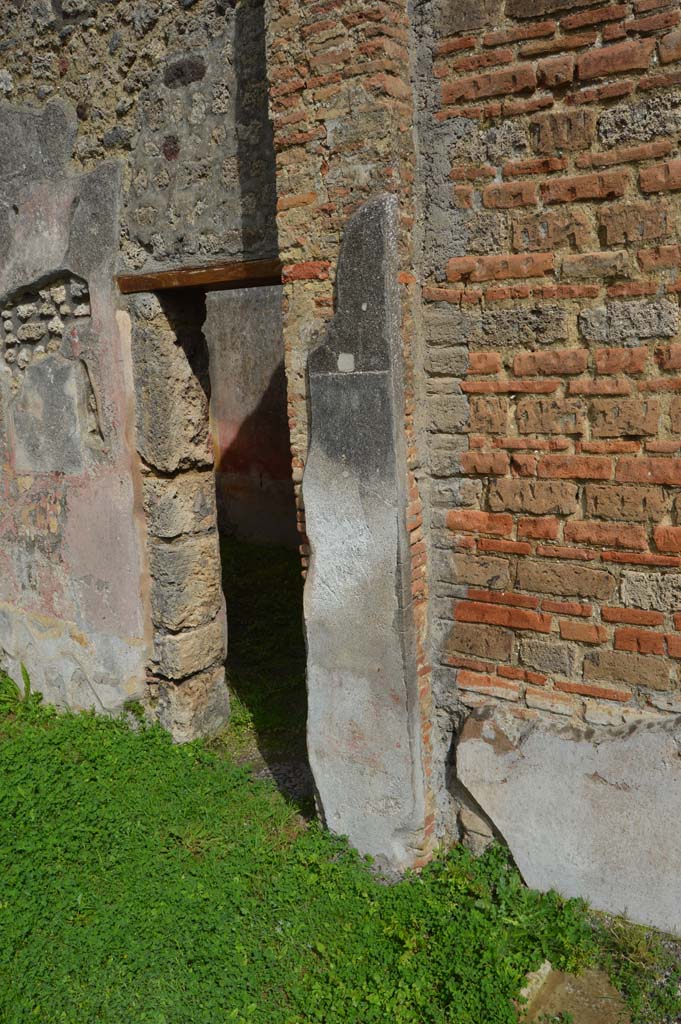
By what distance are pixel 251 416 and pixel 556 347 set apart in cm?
663

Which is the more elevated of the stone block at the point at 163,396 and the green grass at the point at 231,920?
the stone block at the point at 163,396

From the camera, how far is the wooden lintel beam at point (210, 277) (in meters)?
3.85

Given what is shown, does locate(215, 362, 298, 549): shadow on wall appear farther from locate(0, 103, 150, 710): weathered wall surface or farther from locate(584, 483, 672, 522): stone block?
locate(584, 483, 672, 522): stone block

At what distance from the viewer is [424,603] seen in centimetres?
341

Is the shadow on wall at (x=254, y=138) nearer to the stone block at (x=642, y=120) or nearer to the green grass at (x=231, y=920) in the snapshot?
the stone block at (x=642, y=120)

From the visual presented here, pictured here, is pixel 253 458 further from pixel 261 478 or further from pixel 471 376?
pixel 471 376

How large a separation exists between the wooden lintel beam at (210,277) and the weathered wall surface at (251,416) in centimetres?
460

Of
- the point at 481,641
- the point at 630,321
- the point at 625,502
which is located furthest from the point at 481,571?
the point at 630,321

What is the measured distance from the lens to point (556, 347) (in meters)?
3.04

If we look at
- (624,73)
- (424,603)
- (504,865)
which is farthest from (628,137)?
(504,865)

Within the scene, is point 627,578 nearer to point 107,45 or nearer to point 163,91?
point 163,91

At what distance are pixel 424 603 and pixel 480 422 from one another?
780 mm

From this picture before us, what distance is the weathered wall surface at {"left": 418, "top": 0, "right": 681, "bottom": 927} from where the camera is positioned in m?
2.82

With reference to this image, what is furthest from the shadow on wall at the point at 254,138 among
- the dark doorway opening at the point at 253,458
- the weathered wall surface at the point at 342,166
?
the dark doorway opening at the point at 253,458
